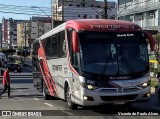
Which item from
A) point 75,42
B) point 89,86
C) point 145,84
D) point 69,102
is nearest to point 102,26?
point 75,42

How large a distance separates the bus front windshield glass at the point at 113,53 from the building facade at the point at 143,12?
34.3 meters

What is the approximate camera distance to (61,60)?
50.9 feet

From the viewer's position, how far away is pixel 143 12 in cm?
5234

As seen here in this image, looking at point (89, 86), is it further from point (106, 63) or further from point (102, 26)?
point (102, 26)

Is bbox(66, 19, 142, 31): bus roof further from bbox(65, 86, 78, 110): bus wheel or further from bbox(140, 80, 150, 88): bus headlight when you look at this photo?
bbox(65, 86, 78, 110): bus wheel

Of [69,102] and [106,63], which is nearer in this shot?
[106,63]

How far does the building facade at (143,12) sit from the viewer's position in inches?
1912

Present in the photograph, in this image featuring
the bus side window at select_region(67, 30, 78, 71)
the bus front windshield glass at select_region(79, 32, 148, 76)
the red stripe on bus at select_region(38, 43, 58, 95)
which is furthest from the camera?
the red stripe on bus at select_region(38, 43, 58, 95)

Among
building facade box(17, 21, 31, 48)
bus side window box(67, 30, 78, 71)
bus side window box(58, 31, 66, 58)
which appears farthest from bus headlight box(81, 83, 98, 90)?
building facade box(17, 21, 31, 48)

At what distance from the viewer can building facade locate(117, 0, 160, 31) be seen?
48562mm

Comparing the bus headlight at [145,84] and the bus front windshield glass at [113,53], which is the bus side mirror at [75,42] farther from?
the bus headlight at [145,84]

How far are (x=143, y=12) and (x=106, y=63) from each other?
40.4m

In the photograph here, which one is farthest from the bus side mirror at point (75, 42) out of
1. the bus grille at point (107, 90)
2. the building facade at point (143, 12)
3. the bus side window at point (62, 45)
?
the building facade at point (143, 12)

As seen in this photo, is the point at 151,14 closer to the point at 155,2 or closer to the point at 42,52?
the point at 155,2
